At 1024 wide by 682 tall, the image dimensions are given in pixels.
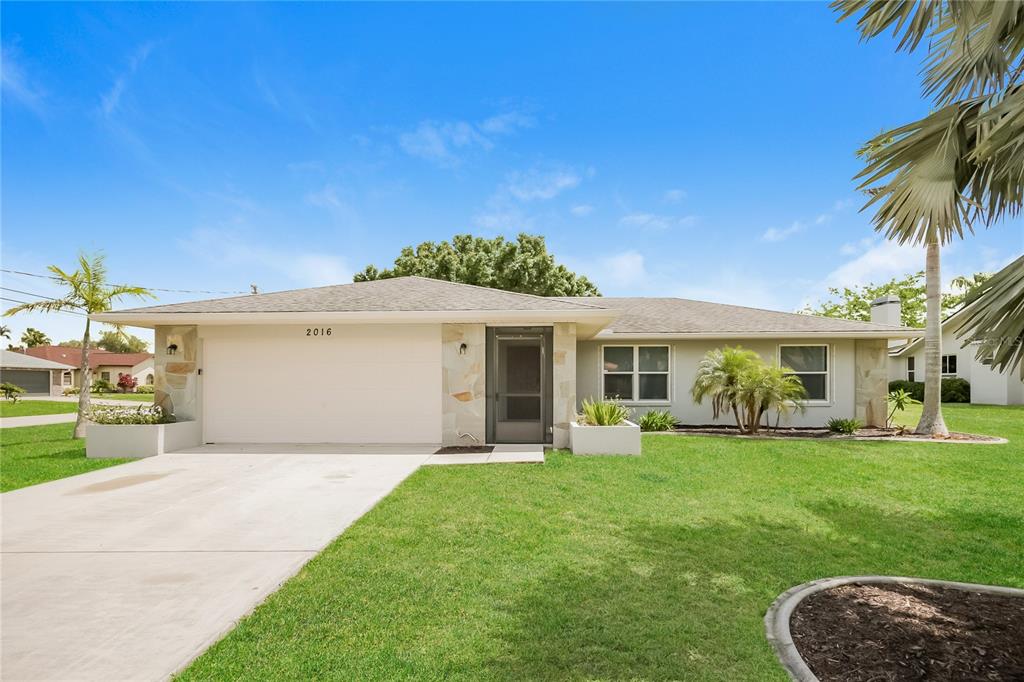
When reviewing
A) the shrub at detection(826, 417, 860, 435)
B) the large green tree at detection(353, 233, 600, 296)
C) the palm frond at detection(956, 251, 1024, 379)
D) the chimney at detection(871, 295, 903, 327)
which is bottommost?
the shrub at detection(826, 417, 860, 435)

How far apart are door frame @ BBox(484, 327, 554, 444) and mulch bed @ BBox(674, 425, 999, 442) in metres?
4.38

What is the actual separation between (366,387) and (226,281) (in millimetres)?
26851

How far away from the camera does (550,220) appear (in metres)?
29.1

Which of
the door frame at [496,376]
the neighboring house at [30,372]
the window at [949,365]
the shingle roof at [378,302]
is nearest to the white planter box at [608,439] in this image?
the door frame at [496,376]

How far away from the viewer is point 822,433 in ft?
43.1

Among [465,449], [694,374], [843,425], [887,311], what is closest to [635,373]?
[694,374]

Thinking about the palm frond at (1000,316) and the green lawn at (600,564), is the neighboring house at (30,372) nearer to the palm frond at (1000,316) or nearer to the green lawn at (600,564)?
the green lawn at (600,564)

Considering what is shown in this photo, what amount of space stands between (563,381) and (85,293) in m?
12.0

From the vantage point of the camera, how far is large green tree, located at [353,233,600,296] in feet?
102

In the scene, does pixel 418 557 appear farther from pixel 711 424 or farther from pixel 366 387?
pixel 711 424

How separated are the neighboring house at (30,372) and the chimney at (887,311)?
52.8 m

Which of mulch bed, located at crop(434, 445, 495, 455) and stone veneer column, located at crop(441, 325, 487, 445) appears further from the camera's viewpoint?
stone veneer column, located at crop(441, 325, 487, 445)

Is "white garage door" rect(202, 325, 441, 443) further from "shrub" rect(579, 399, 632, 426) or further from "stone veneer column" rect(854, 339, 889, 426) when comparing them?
"stone veneer column" rect(854, 339, 889, 426)

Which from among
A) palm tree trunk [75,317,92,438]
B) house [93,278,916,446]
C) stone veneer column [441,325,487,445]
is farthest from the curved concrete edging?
palm tree trunk [75,317,92,438]
